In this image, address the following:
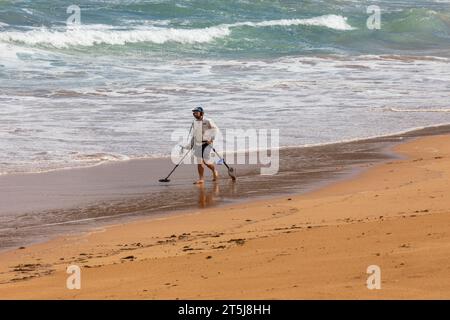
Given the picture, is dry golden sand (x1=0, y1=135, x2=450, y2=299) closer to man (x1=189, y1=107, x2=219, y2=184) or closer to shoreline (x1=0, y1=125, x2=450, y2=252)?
shoreline (x1=0, y1=125, x2=450, y2=252)

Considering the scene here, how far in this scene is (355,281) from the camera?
21.7 ft

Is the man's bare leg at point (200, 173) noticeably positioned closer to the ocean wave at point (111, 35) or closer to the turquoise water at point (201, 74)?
the turquoise water at point (201, 74)

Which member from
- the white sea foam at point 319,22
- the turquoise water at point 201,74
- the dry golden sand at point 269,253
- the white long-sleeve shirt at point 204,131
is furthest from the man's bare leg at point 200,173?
the white sea foam at point 319,22

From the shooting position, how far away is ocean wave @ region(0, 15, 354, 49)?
33312mm

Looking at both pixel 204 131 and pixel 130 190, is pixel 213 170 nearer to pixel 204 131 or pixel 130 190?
pixel 204 131

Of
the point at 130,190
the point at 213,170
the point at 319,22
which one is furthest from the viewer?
the point at 319,22

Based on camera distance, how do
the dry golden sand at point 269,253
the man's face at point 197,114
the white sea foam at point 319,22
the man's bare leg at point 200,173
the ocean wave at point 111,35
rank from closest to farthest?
the dry golden sand at point 269,253 → the man's bare leg at point 200,173 → the man's face at point 197,114 → the ocean wave at point 111,35 → the white sea foam at point 319,22

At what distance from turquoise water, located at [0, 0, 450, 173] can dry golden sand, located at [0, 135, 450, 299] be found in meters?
4.40

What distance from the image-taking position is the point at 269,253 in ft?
26.1

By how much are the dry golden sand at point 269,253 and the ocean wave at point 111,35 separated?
2272cm

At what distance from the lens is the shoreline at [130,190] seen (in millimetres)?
10836

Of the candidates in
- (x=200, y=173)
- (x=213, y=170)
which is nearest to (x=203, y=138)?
(x=213, y=170)

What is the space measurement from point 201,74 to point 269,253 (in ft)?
65.2
